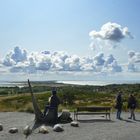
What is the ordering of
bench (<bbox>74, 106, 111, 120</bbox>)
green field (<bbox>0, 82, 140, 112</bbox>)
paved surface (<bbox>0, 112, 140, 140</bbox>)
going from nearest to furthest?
paved surface (<bbox>0, 112, 140, 140</bbox>) < bench (<bbox>74, 106, 111, 120</bbox>) < green field (<bbox>0, 82, 140, 112</bbox>)

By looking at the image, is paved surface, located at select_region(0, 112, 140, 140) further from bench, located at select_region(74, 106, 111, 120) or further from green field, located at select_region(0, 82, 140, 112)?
green field, located at select_region(0, 82, 140, 112)

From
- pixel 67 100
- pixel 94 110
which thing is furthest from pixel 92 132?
pixel 67 100

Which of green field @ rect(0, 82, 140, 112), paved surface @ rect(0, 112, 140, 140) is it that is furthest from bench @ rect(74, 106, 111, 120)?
green field @ rect(0, 82, 140, 112)

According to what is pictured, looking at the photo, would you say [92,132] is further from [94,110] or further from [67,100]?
[67,100]

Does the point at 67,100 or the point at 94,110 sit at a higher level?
the point at 94,110

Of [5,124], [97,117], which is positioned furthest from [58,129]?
[97,117]

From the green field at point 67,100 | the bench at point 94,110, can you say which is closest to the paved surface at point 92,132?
the bench at point 94,110

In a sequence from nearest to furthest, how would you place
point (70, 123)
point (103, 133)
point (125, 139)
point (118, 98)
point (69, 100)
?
point (125, 139)
point (103, 133)
point (70, 123)
point (118, 98)
point (69, 100)

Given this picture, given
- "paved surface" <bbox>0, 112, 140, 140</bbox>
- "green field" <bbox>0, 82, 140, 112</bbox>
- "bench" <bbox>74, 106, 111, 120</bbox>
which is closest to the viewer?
"paved surface" <bbox>0, 112, 140, 140</bbox>

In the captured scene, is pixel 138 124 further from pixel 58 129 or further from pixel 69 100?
pixel 69 100

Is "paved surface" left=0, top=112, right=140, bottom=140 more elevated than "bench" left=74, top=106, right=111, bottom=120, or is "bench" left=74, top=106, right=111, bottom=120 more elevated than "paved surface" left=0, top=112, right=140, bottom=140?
"bench" left=74, top=106, right=111, bottom=120

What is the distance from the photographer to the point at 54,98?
24.9 metres

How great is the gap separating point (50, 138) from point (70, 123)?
5.30 m

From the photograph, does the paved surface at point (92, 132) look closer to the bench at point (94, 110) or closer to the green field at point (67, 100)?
the bench at point (94, 110)
